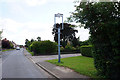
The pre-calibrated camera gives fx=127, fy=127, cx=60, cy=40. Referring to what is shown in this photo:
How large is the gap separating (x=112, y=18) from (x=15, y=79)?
19.4 feet

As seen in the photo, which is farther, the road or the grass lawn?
the road

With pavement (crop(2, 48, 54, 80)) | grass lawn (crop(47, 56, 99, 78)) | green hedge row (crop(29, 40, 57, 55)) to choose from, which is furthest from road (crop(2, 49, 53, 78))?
green hedge row (crop(29, 40, 57, 55))

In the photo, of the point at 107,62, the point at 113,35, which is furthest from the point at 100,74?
the point at 113,35

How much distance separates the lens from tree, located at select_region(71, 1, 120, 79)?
5.34 meters

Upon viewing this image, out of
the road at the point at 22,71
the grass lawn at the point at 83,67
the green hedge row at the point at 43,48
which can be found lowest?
the road at the point at 22,71

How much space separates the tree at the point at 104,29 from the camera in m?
5.34

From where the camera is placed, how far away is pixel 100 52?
6.79 meters

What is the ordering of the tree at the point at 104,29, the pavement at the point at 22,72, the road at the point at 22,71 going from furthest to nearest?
1. the road at the point at 22,71
2. the pavement at the point at 22,72
3. the tree at the point at 104,29

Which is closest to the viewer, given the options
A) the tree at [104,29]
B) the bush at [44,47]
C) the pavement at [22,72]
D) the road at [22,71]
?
the tree at [104,29]

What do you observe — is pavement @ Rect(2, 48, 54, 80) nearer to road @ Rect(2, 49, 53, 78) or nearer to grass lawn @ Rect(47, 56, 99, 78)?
road @ Rect(2, 49, 53, 78)

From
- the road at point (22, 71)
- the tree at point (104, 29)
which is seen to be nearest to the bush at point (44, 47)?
the road at point (22, 71)

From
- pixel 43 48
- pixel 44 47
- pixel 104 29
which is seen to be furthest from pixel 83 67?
pixel 44 47

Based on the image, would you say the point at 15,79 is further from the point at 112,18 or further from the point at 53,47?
the point at 53,47

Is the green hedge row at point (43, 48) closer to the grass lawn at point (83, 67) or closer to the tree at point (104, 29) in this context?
the grass lawn at point (83, 67)
